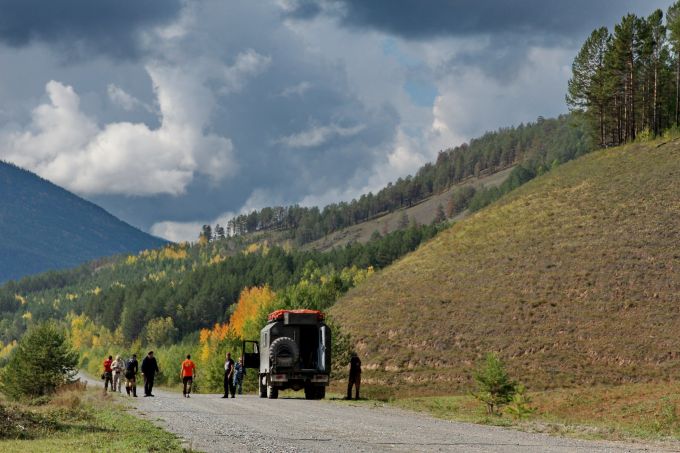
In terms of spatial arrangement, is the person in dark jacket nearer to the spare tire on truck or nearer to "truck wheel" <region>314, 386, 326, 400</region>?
the spare tire on truck

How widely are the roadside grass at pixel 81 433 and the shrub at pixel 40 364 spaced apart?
30928 mm

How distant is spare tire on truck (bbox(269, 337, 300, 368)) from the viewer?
124ft

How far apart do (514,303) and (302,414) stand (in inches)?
1953

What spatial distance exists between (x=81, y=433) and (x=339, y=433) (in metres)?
6.20

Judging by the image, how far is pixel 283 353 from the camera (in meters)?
38.0

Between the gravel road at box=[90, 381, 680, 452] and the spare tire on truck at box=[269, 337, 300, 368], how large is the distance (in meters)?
9.33

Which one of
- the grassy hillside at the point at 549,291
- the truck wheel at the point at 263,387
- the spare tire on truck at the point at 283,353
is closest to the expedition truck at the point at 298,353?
the spare tire on truck at the point at 283,353

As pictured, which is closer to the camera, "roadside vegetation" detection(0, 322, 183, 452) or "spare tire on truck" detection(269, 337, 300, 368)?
"roadside vegetation" detection(0, 322, 183, 452)

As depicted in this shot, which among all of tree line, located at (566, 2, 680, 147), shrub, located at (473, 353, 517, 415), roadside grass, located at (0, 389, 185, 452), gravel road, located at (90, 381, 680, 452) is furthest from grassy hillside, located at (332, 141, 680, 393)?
roadside grass, located at (0, 389, 185, 452)

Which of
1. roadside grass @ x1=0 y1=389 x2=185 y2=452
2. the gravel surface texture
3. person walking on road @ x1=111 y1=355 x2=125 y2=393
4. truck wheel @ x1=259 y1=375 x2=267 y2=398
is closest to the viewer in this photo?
roadside grass @ x1=0 y1=389 x2=185 y2=452

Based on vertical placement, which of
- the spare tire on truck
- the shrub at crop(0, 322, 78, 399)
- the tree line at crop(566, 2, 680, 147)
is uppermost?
the tree line at crop(566, 2, 680, 147)

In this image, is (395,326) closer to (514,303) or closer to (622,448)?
(514,303)

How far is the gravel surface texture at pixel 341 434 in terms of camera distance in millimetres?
16953

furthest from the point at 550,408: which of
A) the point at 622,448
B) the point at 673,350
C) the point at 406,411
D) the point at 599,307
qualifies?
the point at 599,307
